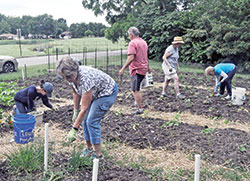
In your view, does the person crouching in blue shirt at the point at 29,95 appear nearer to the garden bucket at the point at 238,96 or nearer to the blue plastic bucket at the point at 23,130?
the blue plastic bucket at the point at 23,130

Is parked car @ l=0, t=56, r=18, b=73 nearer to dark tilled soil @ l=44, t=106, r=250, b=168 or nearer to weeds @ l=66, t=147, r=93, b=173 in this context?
dark tilled soil @ l=44, t=106, r=250, b=168

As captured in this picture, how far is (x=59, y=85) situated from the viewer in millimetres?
9641

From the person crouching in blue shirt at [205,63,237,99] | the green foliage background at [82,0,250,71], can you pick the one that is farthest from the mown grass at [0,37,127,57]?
the person crouching in blue shirt at [205,63,237,99]

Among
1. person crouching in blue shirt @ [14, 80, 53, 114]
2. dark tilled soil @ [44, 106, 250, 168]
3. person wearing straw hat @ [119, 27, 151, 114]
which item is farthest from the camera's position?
person wearing straw hat @ [119, 27, 151, 114]

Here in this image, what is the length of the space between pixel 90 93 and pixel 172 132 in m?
2.22

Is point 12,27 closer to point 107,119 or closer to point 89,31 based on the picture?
point 89,31

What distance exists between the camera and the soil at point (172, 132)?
363 cm

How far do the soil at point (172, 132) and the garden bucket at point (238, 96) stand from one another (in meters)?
0.13

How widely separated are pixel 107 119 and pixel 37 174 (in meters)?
2.59

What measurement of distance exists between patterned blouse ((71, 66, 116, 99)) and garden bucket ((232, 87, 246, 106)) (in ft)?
13.7

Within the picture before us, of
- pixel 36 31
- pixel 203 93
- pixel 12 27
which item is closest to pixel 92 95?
pixel 203 93

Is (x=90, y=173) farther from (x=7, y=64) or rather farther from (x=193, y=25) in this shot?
(x=193, y=25)

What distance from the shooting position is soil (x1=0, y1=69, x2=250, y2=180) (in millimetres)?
3628

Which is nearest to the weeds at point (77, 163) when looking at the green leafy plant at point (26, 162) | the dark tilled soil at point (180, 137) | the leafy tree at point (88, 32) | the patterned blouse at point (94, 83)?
the green leafy plant at point (26, 162)
